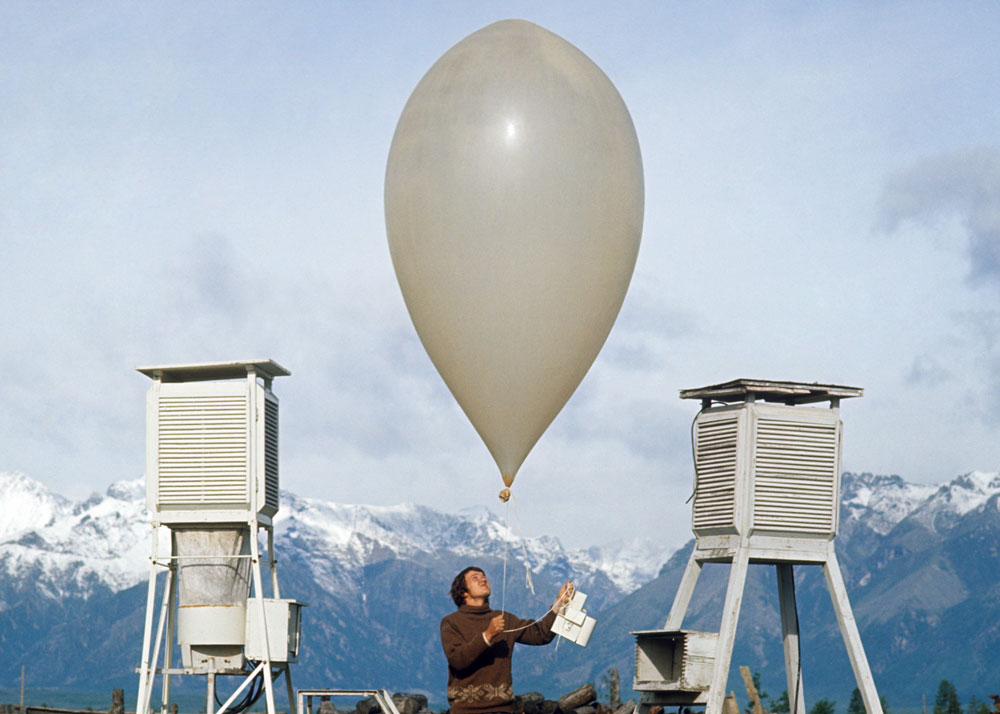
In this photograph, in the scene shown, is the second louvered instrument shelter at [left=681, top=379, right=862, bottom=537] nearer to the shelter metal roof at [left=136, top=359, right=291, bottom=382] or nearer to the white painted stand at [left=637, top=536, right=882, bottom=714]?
the white painted stand at [left=637, top=536, right=882, bottom=714]

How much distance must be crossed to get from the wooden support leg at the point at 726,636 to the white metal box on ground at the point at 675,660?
0.16 meters

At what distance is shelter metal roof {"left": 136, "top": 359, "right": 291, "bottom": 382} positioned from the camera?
73.8 feet

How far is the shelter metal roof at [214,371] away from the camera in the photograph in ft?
73.8

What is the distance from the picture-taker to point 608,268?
617 inches

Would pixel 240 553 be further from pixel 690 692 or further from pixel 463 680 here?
pixel 463 680

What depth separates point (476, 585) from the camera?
13000 millimetres

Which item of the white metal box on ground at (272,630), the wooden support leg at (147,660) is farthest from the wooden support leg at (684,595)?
the wooden support leg at (147,660)

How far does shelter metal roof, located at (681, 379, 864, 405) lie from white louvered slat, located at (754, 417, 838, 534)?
37 centimetres

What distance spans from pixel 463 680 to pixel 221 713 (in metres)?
10.3

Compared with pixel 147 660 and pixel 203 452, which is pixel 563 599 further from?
pixel 147 660

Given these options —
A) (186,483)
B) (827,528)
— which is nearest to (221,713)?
(186,483)

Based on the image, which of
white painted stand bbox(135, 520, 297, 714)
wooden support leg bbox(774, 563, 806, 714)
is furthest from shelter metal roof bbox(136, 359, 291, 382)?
wooden support leg bbox(774, 563, 806, 714)

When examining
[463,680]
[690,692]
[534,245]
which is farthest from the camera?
[690,692]

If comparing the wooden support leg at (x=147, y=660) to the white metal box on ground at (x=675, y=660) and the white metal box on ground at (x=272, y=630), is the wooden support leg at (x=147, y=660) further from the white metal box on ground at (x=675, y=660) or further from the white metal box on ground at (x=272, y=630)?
the white metal box on ground at (x=675, y=660)
